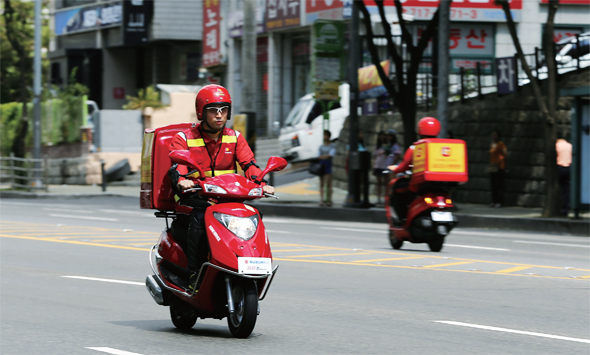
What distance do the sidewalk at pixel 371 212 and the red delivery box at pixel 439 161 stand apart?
5606mm

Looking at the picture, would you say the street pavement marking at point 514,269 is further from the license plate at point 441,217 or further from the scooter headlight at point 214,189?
the scooter headlight at point 214,189

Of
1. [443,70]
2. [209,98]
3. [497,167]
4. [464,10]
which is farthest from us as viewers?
[464,10]

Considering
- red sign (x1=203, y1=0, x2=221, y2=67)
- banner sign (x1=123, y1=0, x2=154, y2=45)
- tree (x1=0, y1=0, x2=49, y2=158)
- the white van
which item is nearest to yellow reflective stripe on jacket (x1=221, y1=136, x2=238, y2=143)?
the white van

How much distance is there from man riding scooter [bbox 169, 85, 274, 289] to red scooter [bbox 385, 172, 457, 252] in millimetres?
6674

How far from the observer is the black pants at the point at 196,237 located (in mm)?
6844

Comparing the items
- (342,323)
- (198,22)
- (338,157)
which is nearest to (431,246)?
(342,323)

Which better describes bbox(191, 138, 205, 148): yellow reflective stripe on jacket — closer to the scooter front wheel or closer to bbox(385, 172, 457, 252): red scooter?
the scooter front wheel

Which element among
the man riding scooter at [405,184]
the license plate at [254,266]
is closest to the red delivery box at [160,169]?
the license plate at [254,266]

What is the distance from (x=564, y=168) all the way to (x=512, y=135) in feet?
13.5

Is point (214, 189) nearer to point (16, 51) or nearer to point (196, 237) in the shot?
point (196, 237)

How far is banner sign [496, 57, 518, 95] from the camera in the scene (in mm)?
24394

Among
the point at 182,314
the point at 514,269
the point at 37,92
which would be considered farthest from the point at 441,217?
the point at 37,92

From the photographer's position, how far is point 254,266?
655cm

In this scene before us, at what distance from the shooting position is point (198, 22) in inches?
1841
